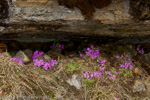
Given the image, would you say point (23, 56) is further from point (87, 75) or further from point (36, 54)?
point (87, 75)

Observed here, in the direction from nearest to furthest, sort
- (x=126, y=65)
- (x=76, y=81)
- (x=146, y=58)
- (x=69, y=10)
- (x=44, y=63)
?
(x=69, y=10), (x=76, y=81), (x=44, y=63), (x=126, y=65), (x=146, y=58)

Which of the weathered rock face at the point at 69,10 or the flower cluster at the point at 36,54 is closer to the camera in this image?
the weathered rock face at the point at 69,10

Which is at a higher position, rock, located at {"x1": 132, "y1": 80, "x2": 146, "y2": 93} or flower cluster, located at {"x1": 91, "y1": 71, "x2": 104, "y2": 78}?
flower cluster, located at {"x1": 91, "y1": 71, "x2": 104, "y2": 78}

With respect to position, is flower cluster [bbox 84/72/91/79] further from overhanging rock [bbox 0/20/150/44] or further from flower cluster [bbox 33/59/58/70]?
overhanging rock [bbox 0/20/150/44]

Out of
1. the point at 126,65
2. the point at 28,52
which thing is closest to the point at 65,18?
the point at 28,52

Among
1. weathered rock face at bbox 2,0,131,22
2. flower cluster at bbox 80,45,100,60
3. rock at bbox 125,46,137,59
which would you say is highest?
weathered rock face at bbox 2,0,131,22

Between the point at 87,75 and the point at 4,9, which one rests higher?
the point at 4,9

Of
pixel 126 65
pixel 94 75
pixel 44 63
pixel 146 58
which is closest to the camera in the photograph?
pixel 94 75

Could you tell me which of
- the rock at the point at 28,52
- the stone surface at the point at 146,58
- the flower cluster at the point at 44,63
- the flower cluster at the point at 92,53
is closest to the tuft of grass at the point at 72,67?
the flower cluster at the point at 44,63

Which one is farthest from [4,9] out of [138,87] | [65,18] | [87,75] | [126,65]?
[138,87]

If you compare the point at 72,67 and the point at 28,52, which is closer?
the point at 72,67

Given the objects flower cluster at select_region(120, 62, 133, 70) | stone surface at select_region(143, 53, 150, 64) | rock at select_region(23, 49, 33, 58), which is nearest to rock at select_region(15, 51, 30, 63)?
rock at select_region(23, 49, 33, 58)

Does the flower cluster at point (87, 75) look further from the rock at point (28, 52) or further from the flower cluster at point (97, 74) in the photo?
the rock at point (28, 52)

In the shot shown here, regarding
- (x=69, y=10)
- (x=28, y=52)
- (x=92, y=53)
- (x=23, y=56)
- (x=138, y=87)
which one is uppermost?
(x=69, y=10)
